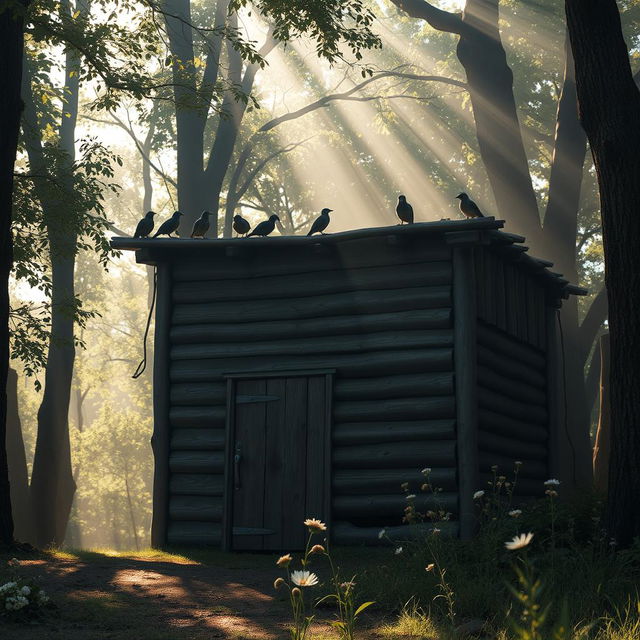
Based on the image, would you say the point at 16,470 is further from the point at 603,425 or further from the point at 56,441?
the point at 603,425

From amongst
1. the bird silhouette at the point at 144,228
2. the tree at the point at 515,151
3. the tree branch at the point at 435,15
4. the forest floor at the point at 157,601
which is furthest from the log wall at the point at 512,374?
the tree branch at the point at 435,15

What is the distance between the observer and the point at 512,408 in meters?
13.7

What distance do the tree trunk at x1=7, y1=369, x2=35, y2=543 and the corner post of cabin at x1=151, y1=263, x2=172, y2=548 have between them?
24.8ft

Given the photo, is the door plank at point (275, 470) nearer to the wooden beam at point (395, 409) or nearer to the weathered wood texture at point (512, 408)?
the wooden beam at point (395, 409)

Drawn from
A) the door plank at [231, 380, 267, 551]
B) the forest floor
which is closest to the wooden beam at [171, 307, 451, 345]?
the door plank at [231, 380, 267, 551]

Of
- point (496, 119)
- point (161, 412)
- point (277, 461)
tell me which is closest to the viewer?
point (277, 461)

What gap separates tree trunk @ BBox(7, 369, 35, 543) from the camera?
65.1 ft

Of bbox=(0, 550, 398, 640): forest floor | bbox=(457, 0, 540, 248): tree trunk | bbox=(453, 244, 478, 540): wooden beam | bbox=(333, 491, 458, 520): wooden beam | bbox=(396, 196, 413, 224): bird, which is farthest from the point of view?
bbox=(457, 0, 540, 248): tree trunk

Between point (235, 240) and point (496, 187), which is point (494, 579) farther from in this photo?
point (496, 187)

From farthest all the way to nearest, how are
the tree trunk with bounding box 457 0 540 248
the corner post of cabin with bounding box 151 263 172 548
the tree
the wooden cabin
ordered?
1. the tree trunk with bounding box 457 0 540 248
2. the tree
3. the corner post of cabin with bounding box 151 263 172 548
4. the wooden cabin

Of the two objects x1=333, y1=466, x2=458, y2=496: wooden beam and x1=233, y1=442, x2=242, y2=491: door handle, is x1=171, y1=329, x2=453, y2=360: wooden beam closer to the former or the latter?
x1=233, y1=442, x2=242, y2=491: door handle

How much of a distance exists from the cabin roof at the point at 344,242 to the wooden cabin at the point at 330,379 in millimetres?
27

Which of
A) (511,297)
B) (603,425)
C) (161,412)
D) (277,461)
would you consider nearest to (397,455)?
(277,461)

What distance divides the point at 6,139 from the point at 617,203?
7.21 meters
